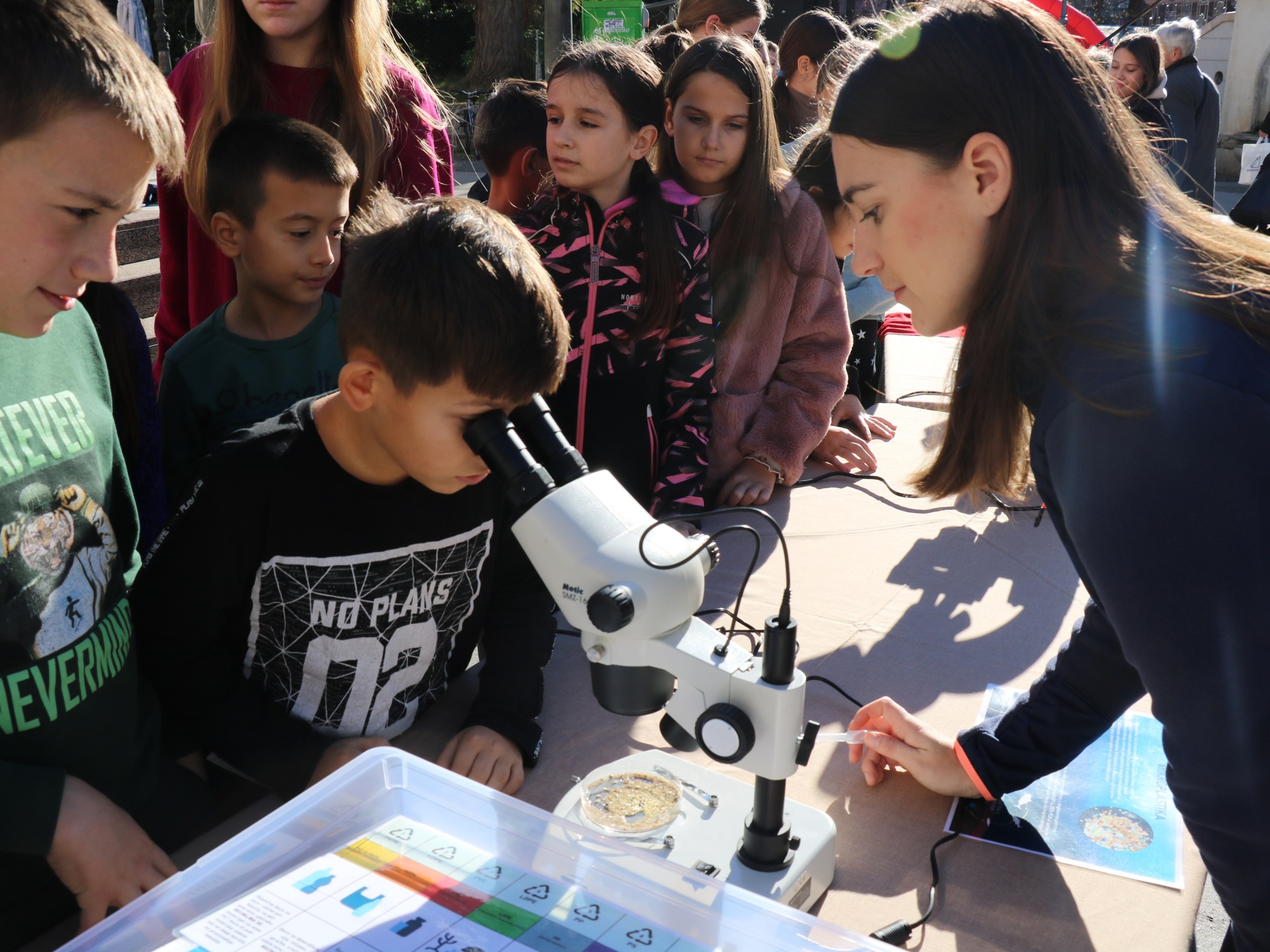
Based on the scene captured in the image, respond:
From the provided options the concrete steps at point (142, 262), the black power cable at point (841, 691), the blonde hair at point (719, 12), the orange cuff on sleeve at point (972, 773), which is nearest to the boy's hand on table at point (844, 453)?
the black power cable at point (841, 691)

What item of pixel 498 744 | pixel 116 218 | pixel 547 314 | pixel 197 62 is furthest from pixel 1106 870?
pixel 197 62

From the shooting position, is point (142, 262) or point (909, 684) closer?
point (909, 684)

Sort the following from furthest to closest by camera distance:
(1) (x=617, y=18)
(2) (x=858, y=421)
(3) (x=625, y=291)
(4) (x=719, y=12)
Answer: (1) (x=617, y=18) → (4) (x=719, y=12) → (2) (x=858, y=421) → (3) (x=625, y=291)

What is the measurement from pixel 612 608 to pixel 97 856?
21.3 inches

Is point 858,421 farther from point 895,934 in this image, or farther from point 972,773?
point 895,934

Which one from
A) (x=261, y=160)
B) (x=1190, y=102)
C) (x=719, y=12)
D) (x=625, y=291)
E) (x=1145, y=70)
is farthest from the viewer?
(x=1190, y=102)

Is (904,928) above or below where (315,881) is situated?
below

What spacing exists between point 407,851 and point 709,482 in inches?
51.4

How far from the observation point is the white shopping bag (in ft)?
27.6

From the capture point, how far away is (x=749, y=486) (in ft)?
6.20

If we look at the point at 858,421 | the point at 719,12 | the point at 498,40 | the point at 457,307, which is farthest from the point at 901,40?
the point at 498,40

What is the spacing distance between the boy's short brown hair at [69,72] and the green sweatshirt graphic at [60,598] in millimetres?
227

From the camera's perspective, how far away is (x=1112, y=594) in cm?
74

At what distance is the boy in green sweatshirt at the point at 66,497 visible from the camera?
792mm
